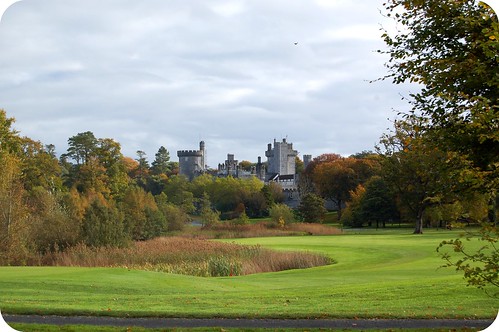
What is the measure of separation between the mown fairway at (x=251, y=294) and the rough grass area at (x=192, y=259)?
2172mm

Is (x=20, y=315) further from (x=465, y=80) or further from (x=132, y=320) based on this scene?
(x=465, y=80)

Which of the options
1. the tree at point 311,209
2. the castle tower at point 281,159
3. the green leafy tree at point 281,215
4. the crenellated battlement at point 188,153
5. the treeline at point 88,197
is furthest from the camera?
the castle tower at point 281,159

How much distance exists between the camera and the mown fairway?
1141 cm

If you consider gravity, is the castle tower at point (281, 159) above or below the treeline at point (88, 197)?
above

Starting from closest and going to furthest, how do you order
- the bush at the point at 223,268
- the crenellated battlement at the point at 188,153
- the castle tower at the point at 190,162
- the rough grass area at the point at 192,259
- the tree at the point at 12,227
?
the bush at the point at 223,268
the rough grass area at the point at 192,259
the tree at the point at 12,227
the castle tower at the point at 190,162
the crenellated battlement at the point at 188,153

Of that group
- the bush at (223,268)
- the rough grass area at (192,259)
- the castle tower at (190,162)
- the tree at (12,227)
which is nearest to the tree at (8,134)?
the tree at (12,227)

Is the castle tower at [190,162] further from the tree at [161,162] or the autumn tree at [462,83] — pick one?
the autumn tree at [462,83]

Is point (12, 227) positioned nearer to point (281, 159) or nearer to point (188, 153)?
point (188, 153)

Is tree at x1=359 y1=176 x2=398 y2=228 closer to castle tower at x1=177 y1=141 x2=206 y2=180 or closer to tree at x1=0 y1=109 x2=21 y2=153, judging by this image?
tree at x1=0 y1=109 x2=21 y2=153

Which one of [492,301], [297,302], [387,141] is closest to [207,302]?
[297,302]

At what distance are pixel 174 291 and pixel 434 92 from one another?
9396 millimetres

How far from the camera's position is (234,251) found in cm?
2584

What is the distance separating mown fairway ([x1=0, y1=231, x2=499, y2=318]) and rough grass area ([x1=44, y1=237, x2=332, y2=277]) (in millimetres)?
2172

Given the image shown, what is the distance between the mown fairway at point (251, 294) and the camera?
1141 cm
